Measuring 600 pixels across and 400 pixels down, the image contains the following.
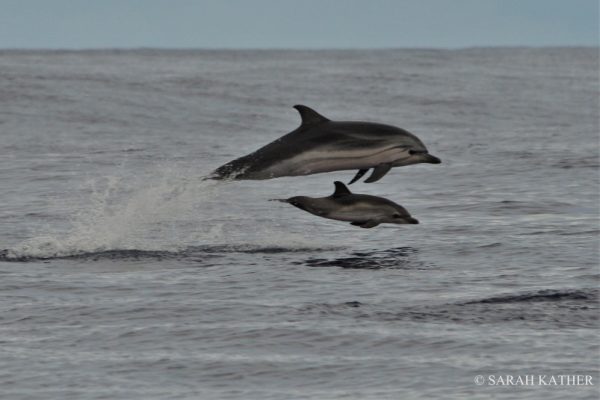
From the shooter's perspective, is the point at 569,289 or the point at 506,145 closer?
the point at 569,289

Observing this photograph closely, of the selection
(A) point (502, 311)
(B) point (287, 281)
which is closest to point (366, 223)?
(B) point (287, 281)

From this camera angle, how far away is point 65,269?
16.8 meters

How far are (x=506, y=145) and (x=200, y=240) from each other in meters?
21.6

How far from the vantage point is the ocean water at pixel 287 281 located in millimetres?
11617

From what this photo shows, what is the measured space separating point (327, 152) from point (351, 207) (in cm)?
90

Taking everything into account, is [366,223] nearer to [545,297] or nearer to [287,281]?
[287,281]

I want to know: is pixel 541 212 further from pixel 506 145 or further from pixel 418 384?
pixel 506 145

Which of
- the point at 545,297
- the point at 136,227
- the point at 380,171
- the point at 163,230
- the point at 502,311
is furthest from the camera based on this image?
the point at 163,230

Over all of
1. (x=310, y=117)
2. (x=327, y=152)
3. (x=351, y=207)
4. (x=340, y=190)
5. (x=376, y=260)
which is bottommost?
(x=376, y=260)

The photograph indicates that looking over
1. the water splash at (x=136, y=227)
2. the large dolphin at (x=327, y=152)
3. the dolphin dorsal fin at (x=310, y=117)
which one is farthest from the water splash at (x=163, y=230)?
the dolphin dorsal fin at (x=310, y=117)

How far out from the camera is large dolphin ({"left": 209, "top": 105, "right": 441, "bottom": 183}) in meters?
16.0

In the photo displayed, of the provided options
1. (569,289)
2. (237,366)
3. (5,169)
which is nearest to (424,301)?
(569,289)

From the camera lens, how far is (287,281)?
624 inches

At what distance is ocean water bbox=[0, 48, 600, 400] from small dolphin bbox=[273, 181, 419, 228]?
21.0 inches
